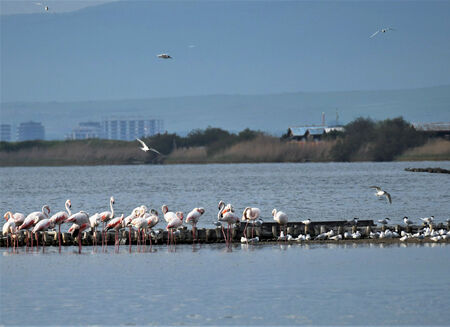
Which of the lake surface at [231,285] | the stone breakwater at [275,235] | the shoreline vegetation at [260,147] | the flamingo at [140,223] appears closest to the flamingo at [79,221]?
the lake surface at [231,285]

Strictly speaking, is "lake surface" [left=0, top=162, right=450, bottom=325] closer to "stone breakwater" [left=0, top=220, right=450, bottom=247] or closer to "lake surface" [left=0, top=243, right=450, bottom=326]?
"lake surface" [left=0, top=243, right=450, bottom=326]

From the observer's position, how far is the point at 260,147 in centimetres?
15000

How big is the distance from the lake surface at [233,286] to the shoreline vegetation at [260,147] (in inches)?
4495

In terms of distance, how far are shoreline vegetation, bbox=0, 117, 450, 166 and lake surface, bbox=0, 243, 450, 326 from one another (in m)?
114

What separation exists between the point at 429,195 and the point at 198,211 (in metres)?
29.5

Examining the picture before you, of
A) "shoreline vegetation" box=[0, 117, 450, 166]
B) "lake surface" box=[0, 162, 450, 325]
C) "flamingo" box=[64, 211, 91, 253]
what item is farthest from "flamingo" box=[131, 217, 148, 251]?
"shoreline vegetation" box=[0, 117, 450, 166]

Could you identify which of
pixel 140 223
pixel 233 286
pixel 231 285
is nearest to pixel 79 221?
pixel 140 223

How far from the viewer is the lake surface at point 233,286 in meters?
14.8

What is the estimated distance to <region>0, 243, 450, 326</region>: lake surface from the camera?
14.8 metres

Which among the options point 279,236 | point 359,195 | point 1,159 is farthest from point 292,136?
point 279,236

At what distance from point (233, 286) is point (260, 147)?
435 feet

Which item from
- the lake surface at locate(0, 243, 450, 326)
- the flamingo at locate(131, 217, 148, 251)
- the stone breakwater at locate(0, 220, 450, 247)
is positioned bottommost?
the lake surface at locate(0, 243, 450, 326)

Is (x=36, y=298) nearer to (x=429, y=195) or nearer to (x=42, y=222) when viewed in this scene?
(x=42, y=222)

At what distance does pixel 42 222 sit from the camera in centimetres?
2345
